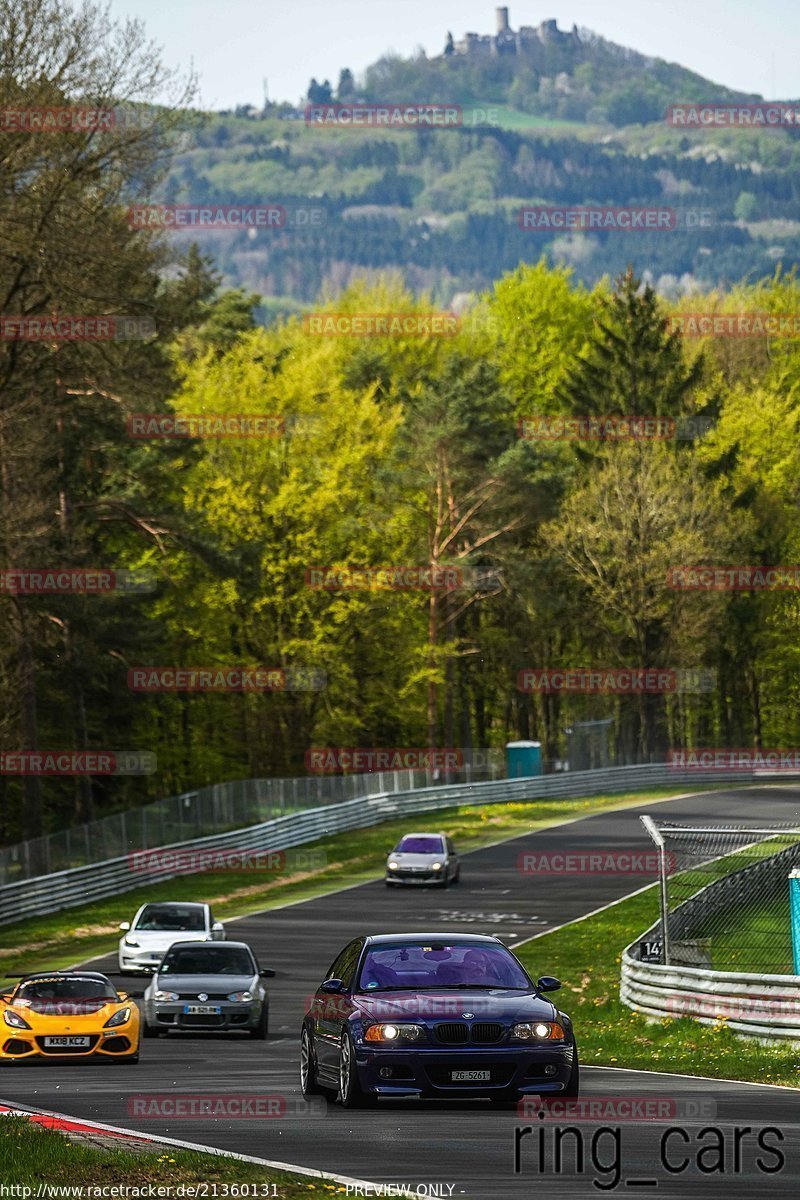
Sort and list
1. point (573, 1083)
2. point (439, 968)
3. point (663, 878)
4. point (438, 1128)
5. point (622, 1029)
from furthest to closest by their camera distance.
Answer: point (622, 1029), point (663, 878), point (439, 968), point (573, 1083), point (438, 1128)

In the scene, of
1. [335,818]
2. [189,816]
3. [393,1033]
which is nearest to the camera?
[393,1033]

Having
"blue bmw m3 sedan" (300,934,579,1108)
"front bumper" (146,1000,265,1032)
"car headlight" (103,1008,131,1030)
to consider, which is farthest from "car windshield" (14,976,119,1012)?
"blue bmw m3 sedan" (300,934,579,1108)

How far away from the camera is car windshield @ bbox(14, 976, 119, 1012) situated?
20844mm

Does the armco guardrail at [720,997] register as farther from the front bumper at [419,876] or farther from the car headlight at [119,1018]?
the front bumper at [419,876]

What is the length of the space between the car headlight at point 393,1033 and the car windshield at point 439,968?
2.25 ft

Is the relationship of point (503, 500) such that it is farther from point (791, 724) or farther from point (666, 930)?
point (666, 930)

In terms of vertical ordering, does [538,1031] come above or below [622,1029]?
above

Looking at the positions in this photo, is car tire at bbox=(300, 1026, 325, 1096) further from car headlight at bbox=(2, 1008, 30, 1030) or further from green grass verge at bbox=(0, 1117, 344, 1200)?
car headlight at bbox=(2, 1008, 30, 1030)

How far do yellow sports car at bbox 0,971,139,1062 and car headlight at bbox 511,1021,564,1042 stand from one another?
808cm

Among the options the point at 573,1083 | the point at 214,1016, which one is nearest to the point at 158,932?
the point at 214,1016

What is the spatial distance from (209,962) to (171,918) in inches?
329

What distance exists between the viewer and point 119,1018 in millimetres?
20547

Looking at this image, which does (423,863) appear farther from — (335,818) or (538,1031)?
(538,1031)

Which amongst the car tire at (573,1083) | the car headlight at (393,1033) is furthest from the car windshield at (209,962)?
the car tire at (573,1083)
